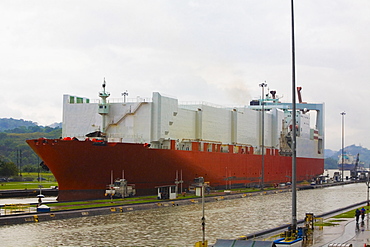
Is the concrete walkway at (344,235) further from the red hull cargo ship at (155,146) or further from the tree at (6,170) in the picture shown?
the tree at (6,170)

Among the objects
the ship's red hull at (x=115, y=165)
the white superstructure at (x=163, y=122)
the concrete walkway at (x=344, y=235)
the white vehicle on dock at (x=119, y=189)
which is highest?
the white superstructure at (x=163, y=122)

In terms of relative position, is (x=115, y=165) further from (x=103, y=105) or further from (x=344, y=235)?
(x=344, y=235)

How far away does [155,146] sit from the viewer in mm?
49125

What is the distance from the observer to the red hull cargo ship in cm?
4025

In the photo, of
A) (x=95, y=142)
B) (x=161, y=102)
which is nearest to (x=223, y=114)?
(x=161, y=102)

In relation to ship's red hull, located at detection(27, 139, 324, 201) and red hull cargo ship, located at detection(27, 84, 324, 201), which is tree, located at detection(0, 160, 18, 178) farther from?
ship's red hull, located at detection(27, 139, 324, 201)

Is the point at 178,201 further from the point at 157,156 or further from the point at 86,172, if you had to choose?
the point at 86,172

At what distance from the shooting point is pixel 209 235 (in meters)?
28.2

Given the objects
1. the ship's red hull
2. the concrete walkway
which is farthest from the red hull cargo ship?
the concrete walkway

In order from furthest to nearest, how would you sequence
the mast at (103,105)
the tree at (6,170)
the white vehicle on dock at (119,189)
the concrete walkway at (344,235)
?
the tree at (6,170) → the mast at (103,105) → the white vehicle on dock at (119,189) → the concrete walkway at (344,235)

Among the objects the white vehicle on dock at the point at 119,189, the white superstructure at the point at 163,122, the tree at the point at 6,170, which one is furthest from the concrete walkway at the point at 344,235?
the tree at the point at 6,170

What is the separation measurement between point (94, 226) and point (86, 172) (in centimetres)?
1055

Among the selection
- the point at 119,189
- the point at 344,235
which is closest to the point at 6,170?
the point at 119,189

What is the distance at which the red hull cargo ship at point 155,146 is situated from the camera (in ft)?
132
